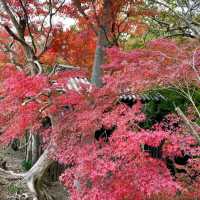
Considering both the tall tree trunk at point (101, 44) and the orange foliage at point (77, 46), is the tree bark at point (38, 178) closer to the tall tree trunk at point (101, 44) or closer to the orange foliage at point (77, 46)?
the tall tree trunk at point (101, 44)

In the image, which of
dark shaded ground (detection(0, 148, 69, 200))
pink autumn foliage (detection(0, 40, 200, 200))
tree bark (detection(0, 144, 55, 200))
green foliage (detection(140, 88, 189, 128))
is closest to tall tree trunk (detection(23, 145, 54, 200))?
tree bark (detection(0, 144, 55, 200))

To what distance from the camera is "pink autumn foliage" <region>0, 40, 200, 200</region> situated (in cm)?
757

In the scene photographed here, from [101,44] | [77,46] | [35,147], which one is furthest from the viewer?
[35,147]

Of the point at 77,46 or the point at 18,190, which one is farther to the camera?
the point at 77,46

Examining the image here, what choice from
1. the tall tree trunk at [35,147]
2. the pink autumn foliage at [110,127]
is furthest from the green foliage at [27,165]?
the pink autumn foliage at [110,127]

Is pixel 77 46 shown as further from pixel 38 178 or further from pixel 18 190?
pixel 18 190

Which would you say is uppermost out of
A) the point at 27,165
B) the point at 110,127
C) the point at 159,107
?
the point at 159,107

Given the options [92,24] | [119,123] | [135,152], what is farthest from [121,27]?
[135,152]

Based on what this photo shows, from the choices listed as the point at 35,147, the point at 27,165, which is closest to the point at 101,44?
the point at 35,147

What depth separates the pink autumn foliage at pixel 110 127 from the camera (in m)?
7.57

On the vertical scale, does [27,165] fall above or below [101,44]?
below

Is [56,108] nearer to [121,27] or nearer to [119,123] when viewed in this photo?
[119,123]

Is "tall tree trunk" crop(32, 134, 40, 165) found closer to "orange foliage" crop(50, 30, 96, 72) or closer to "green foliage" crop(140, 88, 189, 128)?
"orange foliage" crop(50, 30, 96, 72)

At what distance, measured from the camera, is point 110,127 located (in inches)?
362
